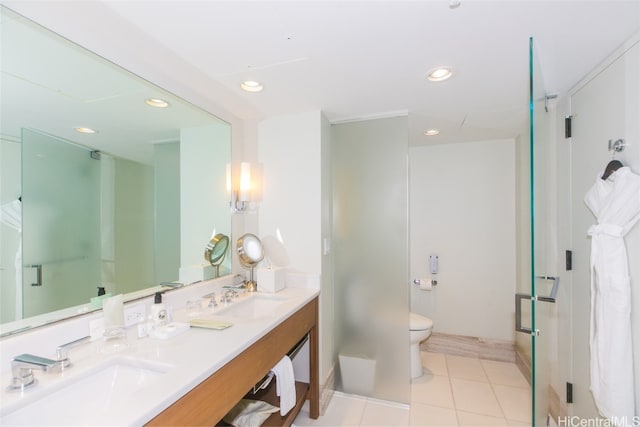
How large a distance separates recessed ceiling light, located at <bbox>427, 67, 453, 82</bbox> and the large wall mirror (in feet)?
4.73

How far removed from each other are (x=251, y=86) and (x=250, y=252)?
1.10 meters

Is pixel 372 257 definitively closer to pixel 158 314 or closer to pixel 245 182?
pixel 245 182

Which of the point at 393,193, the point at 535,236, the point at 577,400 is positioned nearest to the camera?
the point at 535,236

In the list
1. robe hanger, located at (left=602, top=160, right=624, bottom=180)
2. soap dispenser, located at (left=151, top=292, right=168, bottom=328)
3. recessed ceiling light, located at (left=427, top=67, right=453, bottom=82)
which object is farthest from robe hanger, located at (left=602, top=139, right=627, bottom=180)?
soap dispenser, located at (left=151, top=292, right=168, bottom=328)

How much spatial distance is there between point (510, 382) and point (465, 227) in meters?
1.43

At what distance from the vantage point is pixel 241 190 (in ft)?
6.89

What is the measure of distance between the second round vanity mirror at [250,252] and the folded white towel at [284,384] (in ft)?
1.90

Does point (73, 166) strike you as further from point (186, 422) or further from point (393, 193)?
point (393, 193)

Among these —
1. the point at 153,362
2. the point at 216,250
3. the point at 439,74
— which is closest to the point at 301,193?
the point at 216,250

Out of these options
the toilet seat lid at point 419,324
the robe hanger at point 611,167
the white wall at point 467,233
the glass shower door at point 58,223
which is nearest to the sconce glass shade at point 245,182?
the glass shower door at point 58,223

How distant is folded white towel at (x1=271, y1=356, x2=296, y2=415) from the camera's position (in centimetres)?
151

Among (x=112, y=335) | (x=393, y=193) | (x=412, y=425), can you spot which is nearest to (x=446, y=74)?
(x=393, y=193)

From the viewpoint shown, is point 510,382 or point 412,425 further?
point 510,382

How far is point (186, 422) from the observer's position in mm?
879
